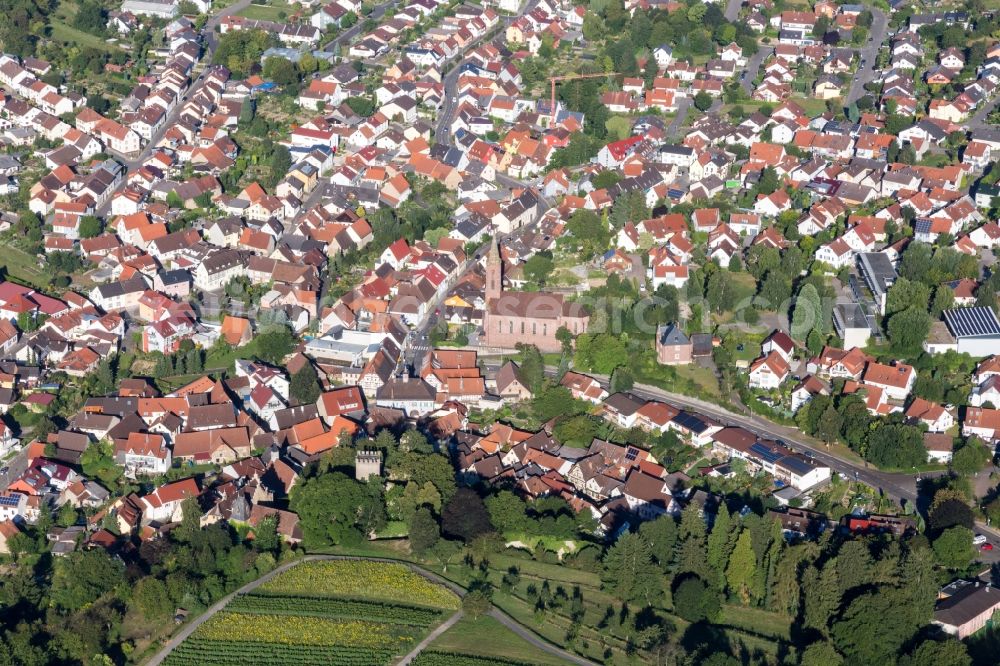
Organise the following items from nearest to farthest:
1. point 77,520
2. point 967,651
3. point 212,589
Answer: point 967,651 → point 212,589 → point 77,520

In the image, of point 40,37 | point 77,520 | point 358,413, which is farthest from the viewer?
point 40,37

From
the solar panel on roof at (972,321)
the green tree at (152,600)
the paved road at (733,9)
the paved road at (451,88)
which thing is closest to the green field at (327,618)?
the green tree at (152,600)

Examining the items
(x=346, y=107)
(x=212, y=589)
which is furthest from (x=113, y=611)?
(x=346, y=107)

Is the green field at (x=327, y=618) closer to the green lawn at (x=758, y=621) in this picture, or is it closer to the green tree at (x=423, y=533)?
the green tree at (x=423, y=533)

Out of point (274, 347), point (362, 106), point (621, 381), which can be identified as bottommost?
point (621, 381)

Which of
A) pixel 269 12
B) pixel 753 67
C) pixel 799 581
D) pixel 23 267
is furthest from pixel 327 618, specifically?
pixel 269 12

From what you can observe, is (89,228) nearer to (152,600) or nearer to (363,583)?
(152,600)

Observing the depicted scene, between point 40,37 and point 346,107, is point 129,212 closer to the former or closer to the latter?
point 346,107
